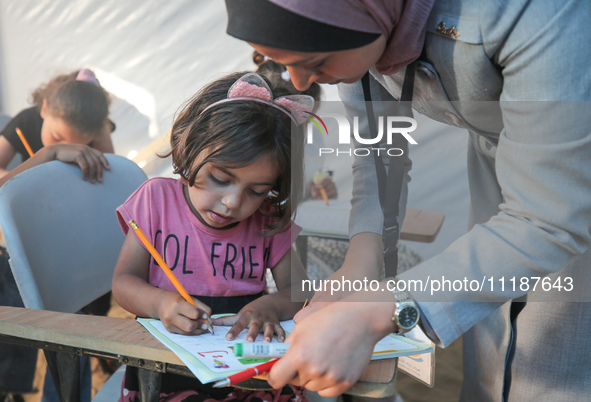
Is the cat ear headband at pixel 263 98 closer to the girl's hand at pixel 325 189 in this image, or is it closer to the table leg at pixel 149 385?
the table leg at pixel 149 385

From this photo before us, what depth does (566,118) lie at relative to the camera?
0.60 metres

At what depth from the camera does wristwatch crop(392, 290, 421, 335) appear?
0.64 metres

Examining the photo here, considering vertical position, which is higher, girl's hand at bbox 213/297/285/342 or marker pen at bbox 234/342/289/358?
marker pen at bbox 234/342/289/358

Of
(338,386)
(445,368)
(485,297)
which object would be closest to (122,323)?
(338,386)

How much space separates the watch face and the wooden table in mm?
77

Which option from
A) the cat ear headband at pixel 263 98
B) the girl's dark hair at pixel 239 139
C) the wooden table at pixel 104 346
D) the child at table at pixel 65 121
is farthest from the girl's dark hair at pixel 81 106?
the wooden table at pixel 104 346

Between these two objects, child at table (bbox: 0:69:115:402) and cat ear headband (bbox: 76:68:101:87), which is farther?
cat ear headband (bbox: 76:68:101:87)

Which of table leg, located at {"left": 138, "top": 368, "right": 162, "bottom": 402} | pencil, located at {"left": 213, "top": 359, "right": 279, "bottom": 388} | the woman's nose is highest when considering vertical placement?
the woman's nose

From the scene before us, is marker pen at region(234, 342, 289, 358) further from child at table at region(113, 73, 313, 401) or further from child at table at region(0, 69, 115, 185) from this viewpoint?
child at table at region(0, 69, 115, 185)

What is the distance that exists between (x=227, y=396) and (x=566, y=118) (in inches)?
27.3

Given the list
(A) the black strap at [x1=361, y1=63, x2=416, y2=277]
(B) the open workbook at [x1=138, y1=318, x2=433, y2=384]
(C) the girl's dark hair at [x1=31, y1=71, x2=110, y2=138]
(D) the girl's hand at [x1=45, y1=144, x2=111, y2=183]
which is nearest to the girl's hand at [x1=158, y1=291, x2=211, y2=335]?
(B) the open workbook at [x1=138, y1=318, x2=433, y2=384]

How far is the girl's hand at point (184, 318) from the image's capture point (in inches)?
32.1

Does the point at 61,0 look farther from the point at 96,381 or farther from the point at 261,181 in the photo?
the point at 261,181

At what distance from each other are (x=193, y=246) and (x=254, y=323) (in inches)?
13.1
